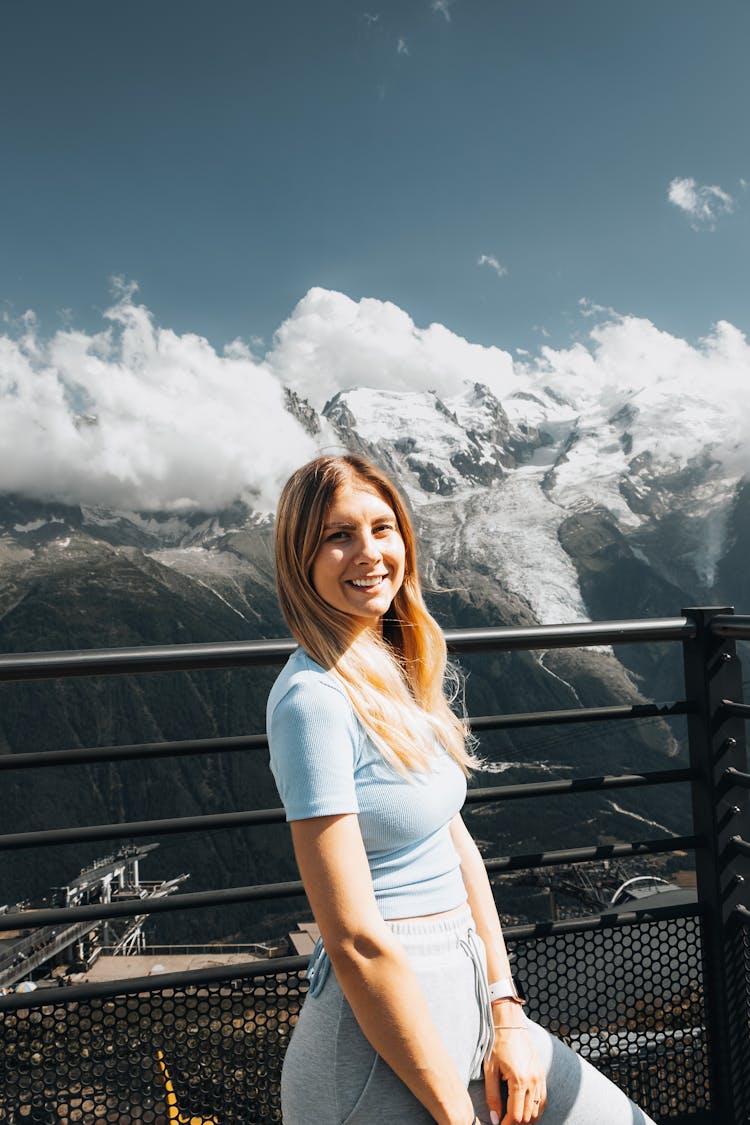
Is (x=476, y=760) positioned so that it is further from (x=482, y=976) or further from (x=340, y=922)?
(x=340, y=922)

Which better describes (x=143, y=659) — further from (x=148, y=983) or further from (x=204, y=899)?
(x=148, y=983)

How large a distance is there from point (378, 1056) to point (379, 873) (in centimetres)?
30

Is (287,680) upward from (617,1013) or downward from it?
upward

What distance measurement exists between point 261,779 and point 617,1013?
180 m

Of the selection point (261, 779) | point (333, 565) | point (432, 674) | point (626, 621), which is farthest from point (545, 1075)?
point (261, 779)

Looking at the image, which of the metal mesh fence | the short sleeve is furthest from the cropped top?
the metal mesh fence

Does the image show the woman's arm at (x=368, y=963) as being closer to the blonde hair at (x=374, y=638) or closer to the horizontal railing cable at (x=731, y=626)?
the blonde hair at (x=374, y=638)

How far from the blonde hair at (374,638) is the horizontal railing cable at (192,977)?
0.86 m

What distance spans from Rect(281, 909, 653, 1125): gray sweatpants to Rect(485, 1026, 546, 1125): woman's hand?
0.03 m

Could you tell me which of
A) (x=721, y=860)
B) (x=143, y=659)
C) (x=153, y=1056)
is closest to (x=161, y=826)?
(x=143, y=659)

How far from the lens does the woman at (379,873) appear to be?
1.45 meters

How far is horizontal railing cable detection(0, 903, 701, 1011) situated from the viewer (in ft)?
7.51

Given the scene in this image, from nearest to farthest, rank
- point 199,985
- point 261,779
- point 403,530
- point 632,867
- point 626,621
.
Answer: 1. point 403,530
2. point 199,985
3. point 626,621
4. point 632,867
5. point 261,779

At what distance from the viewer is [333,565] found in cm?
181
